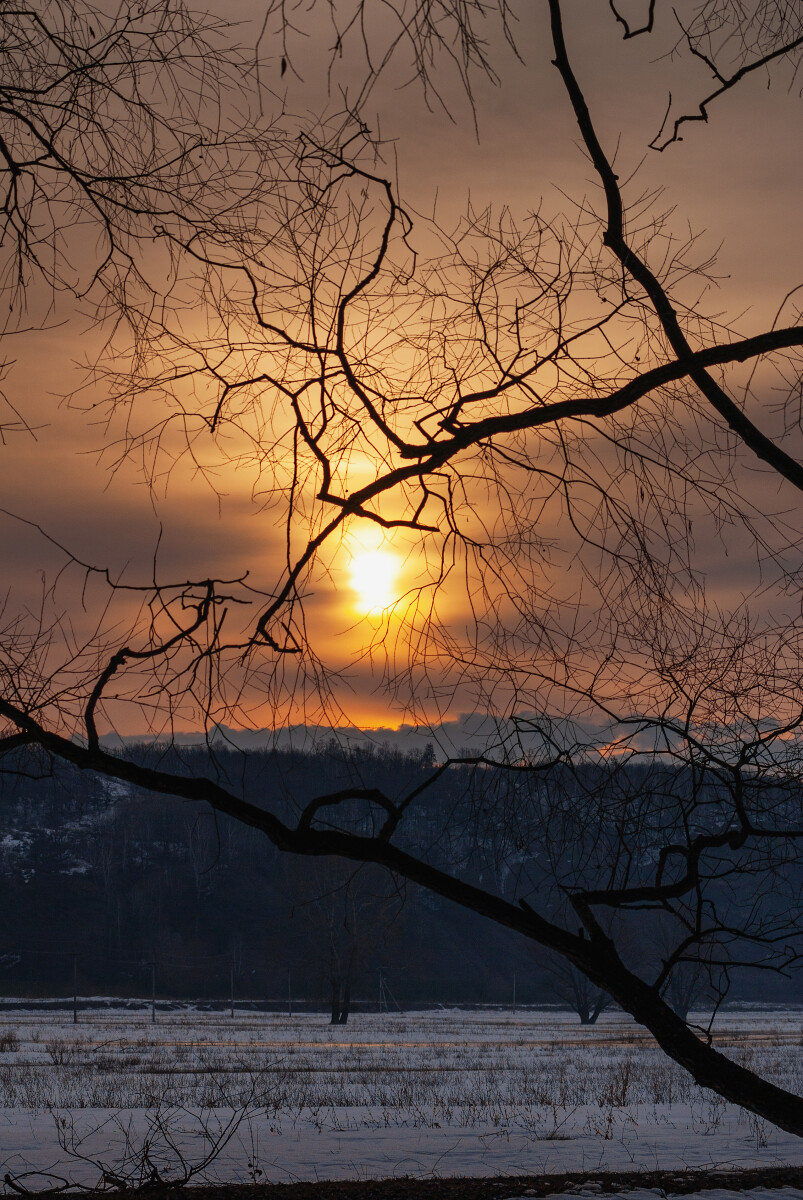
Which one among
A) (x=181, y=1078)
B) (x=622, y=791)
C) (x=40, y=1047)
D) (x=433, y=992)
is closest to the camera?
(x=622, y=791)

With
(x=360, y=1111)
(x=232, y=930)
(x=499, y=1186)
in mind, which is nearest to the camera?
(x=499, y=1186)

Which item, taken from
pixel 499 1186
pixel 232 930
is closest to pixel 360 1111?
pixel 499 1186

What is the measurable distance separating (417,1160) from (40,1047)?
27.4 m

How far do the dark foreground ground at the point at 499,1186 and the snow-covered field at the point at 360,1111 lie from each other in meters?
0.61

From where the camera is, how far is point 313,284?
13.0 ft

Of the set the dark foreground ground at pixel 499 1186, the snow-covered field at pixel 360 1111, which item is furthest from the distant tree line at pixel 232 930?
the dark foreground ground at pixel 499 1186

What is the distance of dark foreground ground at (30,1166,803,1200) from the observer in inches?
295

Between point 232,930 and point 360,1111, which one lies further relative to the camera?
point 232,930

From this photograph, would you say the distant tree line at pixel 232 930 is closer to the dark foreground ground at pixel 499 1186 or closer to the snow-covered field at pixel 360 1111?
the snow-covered field at pixel 360 1111

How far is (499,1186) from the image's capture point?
8516mm

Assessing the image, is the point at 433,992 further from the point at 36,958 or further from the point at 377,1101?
the point at 377,1101

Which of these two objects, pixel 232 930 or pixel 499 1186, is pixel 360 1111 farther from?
pixel 232 930

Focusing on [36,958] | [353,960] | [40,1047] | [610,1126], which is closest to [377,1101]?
[610,1126]

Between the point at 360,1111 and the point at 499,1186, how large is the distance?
33.0ft
